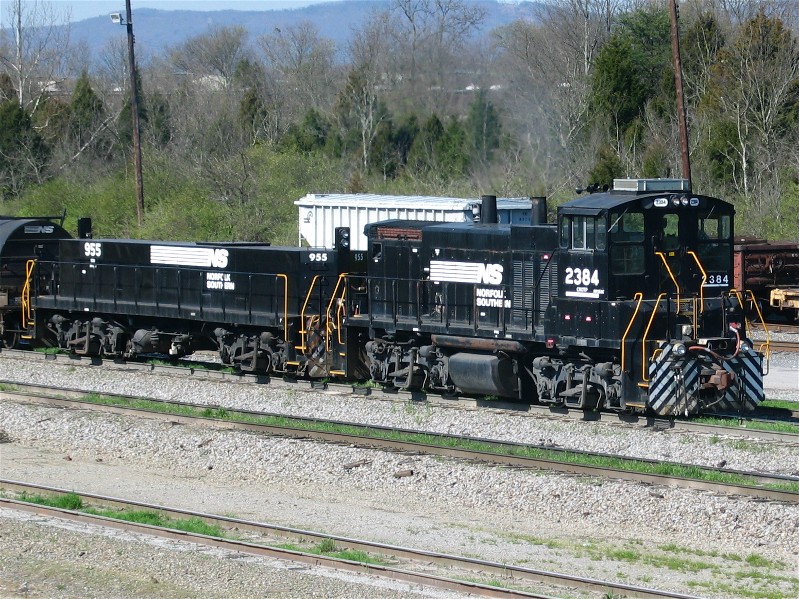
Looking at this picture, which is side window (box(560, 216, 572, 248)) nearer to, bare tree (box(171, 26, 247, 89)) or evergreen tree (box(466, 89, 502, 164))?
evergreen tree (box(466, 89, 502, 164))

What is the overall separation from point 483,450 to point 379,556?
4391mm

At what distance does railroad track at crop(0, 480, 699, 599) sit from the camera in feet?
29.7

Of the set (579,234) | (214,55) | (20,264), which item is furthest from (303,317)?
(214,55)

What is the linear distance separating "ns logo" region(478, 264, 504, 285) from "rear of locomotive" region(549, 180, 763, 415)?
133cm

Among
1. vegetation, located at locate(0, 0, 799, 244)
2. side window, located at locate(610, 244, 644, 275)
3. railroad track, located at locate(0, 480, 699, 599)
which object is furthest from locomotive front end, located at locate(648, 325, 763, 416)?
vegetation, located at locate(0, 0, 799, 244)

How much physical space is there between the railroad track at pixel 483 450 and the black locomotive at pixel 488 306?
238 centimetres

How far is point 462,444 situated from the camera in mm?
14789

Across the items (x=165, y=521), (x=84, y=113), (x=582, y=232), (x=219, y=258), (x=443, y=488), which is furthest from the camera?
(x=84, y=113)

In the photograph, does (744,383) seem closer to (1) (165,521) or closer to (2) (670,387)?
(2) (670,387)

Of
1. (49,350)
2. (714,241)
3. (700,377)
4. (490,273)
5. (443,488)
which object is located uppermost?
(714,241)

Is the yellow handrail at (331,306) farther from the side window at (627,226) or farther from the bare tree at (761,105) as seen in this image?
the bare tree at (761,105)

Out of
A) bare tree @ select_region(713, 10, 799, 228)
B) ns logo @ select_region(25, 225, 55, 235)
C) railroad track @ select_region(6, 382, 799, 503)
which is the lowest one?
railroad track @ select_region(6, 382, 799, 503)

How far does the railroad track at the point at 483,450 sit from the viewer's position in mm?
12320

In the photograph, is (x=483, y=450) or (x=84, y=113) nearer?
(x=483, y=450)
